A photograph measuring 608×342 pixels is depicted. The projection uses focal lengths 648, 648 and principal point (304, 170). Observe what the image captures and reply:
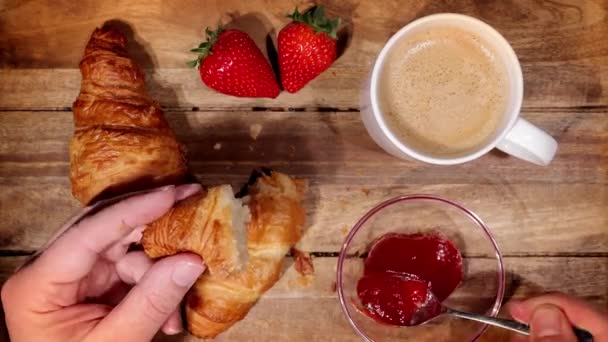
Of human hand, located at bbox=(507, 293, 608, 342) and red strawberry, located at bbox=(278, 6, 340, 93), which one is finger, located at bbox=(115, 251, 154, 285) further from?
human hand, located at bbox=(507, 293, 608, 342)

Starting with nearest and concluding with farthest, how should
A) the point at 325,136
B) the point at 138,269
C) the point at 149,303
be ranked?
the point at 149,303, the point at 138,269, the point at 325,136

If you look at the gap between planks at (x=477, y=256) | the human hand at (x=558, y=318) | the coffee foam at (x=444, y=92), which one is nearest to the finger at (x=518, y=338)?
the human hand at (x=558, y=318)

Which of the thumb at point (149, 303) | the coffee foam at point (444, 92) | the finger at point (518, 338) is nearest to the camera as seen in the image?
the thumb at point (149, 303)

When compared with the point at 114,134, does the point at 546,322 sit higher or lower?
lower

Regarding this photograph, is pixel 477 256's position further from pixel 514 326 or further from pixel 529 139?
pixel 529 139

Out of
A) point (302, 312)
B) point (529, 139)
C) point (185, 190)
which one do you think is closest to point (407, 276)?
point (302, 312)

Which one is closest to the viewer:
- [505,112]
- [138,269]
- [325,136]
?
[505,112]

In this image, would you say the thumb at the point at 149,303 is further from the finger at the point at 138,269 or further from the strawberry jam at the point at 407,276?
the strawberry jam at the point at 407,276

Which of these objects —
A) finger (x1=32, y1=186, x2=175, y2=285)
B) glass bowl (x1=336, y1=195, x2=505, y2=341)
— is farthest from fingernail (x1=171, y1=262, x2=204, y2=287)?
glass bowl (x1=336, y1=195, x2=505, y2=341)
